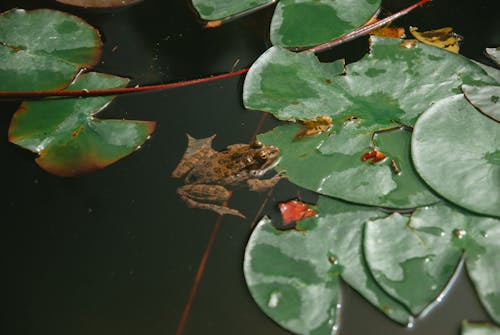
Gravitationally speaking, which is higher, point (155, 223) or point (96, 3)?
point (96, 3)

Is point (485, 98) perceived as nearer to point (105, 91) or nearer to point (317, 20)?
point (317, 20)

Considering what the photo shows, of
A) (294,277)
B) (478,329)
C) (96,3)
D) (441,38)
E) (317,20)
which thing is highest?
(96,3)

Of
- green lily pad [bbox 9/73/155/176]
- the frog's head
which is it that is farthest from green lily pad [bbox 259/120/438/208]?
green lily pad [bbox 9/73/155/176]

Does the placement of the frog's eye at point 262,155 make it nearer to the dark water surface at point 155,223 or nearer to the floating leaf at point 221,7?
the dark water surface at point 155,223

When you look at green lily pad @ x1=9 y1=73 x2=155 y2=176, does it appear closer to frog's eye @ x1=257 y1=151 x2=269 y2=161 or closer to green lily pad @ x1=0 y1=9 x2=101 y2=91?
green lily pad @ x1=0 y1=9 x2=101 y2=91

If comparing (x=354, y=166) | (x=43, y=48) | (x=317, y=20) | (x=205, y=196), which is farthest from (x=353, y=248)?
(x=43, y=48)
